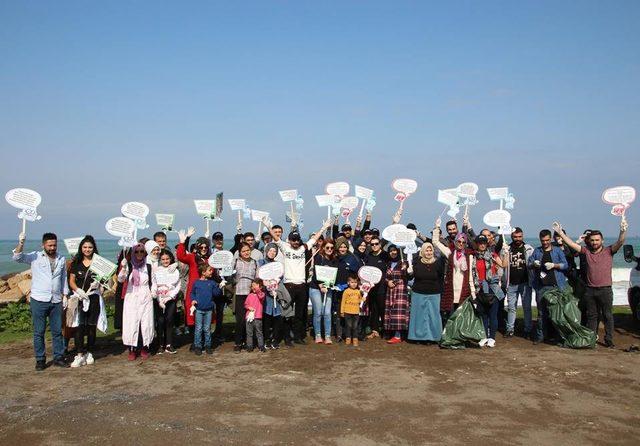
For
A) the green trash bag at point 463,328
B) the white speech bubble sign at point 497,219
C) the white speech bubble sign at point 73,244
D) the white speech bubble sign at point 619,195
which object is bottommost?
the green trash bag at point 463,328

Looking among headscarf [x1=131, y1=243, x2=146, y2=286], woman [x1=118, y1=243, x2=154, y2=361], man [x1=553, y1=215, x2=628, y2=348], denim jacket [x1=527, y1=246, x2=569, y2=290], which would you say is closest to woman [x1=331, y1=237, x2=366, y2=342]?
denim jacket [x1=527, y1=246, x2=569, y2=290]

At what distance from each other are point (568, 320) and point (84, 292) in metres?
7.84

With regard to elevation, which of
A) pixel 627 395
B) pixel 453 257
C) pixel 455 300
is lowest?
pixel 627 395

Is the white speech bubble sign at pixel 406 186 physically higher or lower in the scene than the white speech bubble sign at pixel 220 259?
higher

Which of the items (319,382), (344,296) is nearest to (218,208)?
(344,296)

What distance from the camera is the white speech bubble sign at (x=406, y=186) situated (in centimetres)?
1158

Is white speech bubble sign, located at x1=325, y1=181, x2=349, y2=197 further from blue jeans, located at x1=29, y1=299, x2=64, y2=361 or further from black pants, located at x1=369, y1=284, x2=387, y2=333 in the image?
blue jeans, located at x1=29, y1=299, x2=64, y2=361

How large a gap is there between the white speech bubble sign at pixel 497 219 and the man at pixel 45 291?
7160 mm

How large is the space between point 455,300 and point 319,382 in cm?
347

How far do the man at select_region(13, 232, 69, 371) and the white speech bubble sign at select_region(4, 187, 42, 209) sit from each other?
0.65m

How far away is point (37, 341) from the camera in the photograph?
7.93m

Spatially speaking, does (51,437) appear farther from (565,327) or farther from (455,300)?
(565,327)

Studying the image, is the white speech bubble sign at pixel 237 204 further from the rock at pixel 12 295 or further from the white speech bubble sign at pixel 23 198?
the rock at pixel 12 295

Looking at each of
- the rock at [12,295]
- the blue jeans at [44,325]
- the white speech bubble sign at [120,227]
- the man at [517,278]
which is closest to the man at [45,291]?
the blue jeans at [44,325]
